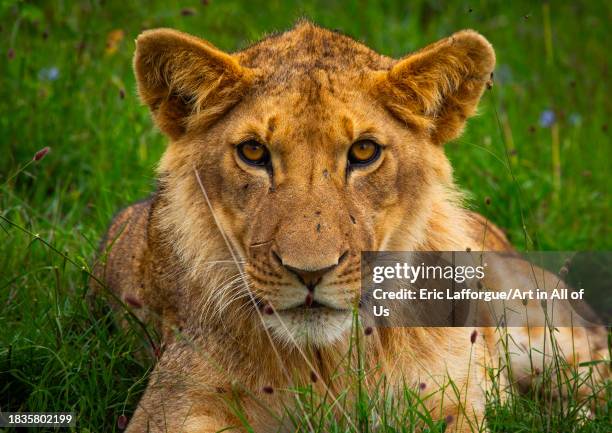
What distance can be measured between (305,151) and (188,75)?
0.63 m

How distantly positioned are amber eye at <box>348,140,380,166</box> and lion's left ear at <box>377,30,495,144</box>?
9.2 inches

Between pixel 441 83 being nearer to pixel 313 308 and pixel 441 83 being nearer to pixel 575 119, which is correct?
pixel 313 308

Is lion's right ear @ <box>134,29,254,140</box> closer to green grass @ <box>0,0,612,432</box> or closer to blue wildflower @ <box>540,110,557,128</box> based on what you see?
green grass @ <box>0,0,612,432</box>

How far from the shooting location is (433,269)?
174 inches

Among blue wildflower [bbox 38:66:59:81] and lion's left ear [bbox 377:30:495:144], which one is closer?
lion's left ear [bbox 377:30:495:144]

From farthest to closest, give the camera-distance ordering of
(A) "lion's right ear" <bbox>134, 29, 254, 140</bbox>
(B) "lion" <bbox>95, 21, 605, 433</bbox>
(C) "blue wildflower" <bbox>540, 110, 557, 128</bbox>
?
(C) "blue wildflower" <bbox>540, 110, 557, 128</bbox>
(A) "lion's right ear" <bbox>134, 29, 254, 140</bbox>
(B) "lion" <bbox>95, 21, 605, 433</bbox>

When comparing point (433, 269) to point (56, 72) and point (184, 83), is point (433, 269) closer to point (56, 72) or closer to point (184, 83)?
point (184, 83)

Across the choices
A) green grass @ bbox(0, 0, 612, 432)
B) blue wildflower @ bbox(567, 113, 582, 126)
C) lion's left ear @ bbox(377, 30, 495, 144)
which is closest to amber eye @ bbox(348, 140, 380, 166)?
lion's left ear @ bbox(377, 30, 495, 144)

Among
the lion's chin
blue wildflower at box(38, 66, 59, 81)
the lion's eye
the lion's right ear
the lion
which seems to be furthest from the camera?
blue wildflower at box(38, 66, 59, 81)

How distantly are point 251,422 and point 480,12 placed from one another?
6.58 m

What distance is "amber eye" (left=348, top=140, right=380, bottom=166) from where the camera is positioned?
3920 millimetres

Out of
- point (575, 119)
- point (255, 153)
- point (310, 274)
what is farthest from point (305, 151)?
point (575, 119)

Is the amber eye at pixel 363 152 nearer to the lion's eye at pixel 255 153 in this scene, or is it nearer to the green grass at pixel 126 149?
the lion's eye at pixel 255 153

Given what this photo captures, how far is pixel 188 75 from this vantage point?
13.5 ft
